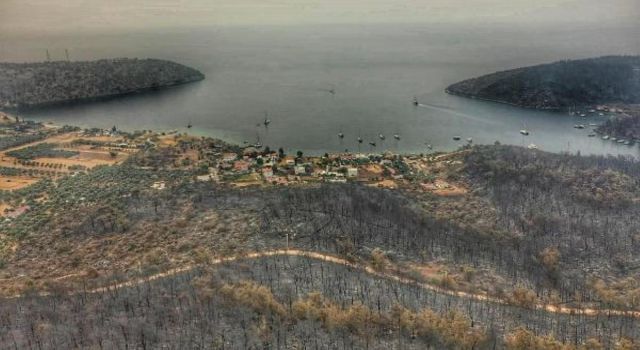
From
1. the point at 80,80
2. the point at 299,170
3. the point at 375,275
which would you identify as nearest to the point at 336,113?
the point at 299,170

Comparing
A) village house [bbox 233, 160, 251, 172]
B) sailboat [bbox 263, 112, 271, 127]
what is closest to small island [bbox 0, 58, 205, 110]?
sailboat [bbox 263, 112, 271, 127]

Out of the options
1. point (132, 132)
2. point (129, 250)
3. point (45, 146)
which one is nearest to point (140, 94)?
point (132, 132)

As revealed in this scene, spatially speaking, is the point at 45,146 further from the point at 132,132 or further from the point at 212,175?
the point at 212,175

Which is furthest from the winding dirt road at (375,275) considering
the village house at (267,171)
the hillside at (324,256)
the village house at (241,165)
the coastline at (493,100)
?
the coastline at (493,100)

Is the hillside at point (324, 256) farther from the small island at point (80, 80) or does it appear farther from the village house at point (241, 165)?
the small island at point (80, 80)

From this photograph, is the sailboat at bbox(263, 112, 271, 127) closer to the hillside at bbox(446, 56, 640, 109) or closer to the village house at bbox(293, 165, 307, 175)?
the village house at bbox(293, 165, 307, 175)

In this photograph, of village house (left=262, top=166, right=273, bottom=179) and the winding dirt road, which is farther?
village house (left=262, top=166, right=273, bottom=179)

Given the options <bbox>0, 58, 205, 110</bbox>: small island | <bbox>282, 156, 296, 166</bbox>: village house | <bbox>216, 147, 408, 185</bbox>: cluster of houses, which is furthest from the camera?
<bbox>0, 58, 205, 110</bbox>: small island
